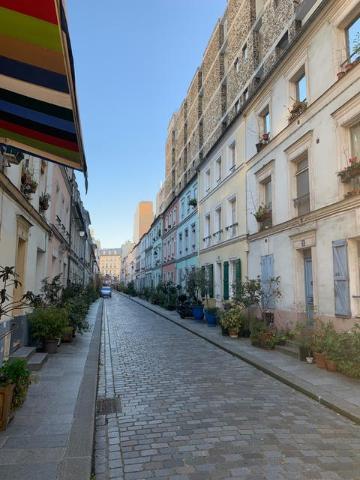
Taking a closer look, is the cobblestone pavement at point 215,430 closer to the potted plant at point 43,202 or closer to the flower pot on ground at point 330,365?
the flower pot on ground at point 330,365

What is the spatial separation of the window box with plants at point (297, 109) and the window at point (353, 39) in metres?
2.09

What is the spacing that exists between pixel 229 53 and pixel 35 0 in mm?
22457

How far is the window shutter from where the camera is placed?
32.0ft

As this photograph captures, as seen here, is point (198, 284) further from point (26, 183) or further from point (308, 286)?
point (26, 183)

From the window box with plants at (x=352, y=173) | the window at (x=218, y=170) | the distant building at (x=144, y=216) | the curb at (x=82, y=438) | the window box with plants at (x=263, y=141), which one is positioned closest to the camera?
the curb at (x=82, y=438)

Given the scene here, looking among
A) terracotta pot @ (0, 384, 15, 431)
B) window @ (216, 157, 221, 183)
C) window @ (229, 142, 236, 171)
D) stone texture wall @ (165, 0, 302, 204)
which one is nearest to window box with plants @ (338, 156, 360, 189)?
stone texture wall @ (165, 0, 302, 204)

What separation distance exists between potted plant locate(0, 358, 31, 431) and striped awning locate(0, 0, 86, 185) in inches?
113

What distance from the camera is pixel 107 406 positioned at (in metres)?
6.70

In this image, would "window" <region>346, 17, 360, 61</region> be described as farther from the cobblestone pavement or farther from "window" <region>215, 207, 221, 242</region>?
"window" <region>215, 207, 221, 242</region>

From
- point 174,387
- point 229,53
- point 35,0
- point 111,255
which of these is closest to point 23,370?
point 174,387

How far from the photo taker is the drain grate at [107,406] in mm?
6418

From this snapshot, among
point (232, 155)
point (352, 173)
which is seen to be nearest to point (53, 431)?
point (352, 173)

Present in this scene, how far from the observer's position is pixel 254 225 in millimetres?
16297

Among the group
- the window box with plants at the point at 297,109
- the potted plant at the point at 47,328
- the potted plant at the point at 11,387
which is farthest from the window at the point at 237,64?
the potted plant at the point at 11,387
